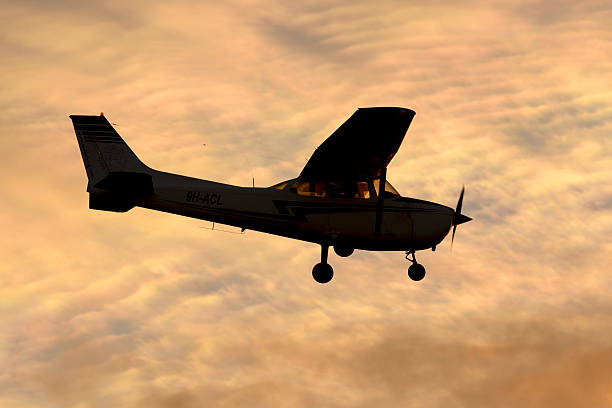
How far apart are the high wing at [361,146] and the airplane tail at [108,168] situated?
4.62m

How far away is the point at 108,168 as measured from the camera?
82.3ft

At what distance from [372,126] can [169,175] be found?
255 inches

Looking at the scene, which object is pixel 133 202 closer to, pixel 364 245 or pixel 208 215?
pixel 208 215

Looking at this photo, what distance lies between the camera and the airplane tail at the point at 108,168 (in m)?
24.1

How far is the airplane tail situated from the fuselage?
0.47 m

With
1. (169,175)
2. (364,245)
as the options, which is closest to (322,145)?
(364,245)

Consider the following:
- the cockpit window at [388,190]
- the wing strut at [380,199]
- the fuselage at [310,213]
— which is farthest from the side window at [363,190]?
the wing strut at [380,199]

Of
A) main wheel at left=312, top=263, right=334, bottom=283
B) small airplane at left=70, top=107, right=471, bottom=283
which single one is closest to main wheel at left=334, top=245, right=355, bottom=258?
small airplane at left=70, top=107, right=471, bottom=283

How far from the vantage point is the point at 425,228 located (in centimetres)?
2391

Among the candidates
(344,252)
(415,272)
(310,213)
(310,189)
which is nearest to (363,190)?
(310,189)

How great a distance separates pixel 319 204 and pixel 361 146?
2243 mm

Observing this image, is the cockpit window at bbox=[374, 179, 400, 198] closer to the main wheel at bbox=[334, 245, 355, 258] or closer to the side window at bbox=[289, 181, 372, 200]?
the side window at bbox=[289, 181, 372, 200]

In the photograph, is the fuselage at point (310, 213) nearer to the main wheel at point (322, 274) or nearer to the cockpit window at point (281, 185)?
the cockpit window at point (281, 185)

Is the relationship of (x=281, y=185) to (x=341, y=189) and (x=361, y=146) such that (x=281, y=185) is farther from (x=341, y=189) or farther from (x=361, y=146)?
(x=361, y=146)
